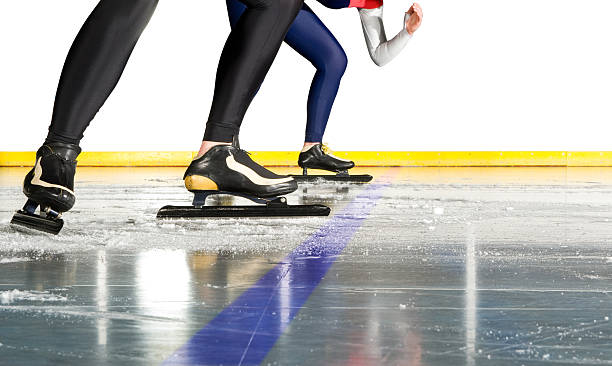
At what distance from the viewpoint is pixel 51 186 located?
7.36 ft

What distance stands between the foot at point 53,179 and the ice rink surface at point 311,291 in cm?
8

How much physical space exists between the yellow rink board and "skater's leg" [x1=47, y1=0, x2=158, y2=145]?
Result: 5.40 meters

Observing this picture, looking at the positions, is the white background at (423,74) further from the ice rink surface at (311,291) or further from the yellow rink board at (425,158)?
the ice rink surface at (311,291)

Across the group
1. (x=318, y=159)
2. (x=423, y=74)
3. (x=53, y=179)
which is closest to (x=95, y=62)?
(x=53, y=179)

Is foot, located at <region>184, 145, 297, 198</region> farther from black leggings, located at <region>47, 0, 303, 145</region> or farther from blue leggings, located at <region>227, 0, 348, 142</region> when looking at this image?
blue leggings, located at <region>227, 0, 348, 142</region>

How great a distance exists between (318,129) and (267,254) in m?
2.92

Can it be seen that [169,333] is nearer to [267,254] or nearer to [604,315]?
[604,315]

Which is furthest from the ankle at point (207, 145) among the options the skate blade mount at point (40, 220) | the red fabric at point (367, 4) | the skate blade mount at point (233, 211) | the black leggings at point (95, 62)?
the red fabric at point (367, 4)

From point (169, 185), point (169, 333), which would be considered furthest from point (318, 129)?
point (169, 333)

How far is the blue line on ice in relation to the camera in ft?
3.58

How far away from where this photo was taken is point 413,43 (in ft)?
26.0

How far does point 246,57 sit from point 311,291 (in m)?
1.21

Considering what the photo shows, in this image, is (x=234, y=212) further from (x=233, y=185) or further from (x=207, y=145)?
(x=207, y=145)

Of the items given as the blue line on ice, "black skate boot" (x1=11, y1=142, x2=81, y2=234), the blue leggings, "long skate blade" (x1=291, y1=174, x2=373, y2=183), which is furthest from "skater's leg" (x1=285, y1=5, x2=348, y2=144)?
the blue line on ice
